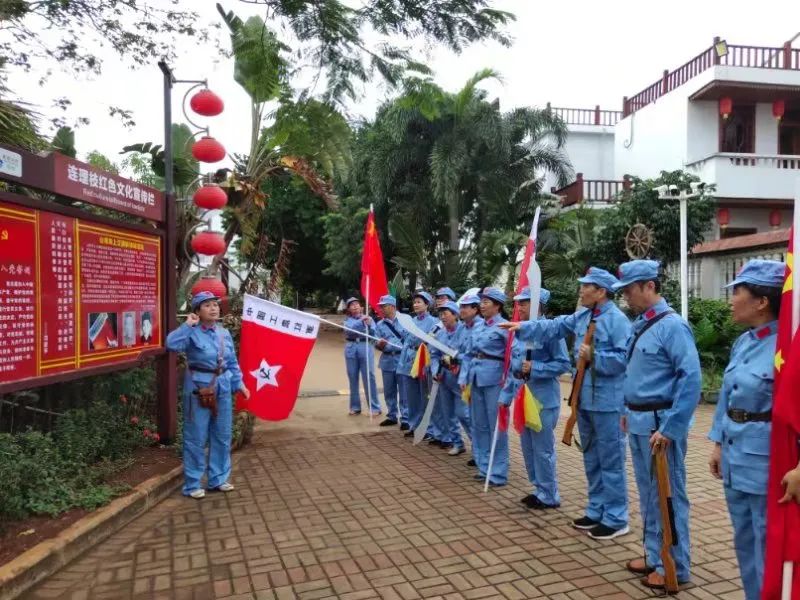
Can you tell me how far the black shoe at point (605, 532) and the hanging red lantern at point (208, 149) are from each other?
5709 millimetres

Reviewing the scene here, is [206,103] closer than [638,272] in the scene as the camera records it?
No

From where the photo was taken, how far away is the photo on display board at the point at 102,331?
5.19 metres

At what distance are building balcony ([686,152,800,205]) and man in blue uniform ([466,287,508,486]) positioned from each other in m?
12.3

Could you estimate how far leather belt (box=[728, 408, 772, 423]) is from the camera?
104 inches

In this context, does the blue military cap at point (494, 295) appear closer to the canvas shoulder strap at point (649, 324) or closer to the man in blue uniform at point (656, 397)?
the man in blue uniform at point (656, 397)

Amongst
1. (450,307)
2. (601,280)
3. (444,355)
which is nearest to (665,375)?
(601,280)

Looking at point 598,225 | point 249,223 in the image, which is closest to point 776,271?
point 249,223

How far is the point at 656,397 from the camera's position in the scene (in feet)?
11.4

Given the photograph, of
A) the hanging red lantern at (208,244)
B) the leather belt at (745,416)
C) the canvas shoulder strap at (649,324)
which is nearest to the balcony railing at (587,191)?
the hanging red lantern at (208,244)

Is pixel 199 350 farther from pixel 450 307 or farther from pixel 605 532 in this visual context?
pixel 605 532

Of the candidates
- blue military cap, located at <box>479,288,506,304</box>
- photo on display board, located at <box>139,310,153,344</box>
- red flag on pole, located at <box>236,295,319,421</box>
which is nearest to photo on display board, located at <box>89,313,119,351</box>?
photo on display board, located at <box>139,310,153,344</box>

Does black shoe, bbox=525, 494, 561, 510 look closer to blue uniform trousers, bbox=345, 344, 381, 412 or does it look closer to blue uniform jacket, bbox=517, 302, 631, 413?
blue uniform jacket, bbox=517, 302, 631, 413

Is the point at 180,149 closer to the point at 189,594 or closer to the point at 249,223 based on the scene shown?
the point at 249,223

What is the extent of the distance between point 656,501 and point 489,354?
7.33 ft
